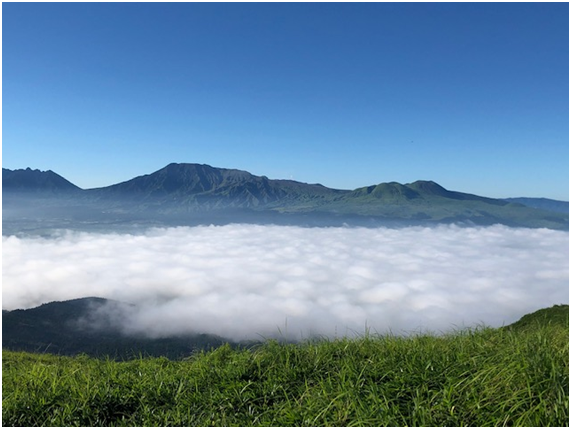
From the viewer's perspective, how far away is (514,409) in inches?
183

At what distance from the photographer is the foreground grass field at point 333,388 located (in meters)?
4.86

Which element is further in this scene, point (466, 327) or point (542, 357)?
point (466, 327)

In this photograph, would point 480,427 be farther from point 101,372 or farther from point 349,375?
point 101,372

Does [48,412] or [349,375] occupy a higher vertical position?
[349,375]

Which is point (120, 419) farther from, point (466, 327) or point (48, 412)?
point (466, 327)

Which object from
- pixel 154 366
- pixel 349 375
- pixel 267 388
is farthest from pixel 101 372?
pixel 349 375

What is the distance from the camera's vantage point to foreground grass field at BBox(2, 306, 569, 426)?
4863mm

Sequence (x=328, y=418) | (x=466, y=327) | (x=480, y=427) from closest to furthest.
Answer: (x=480, y=427), (x=328, y=418), (x=466, y=327)

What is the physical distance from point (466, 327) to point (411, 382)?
324cm

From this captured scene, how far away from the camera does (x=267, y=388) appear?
6086 millimetres

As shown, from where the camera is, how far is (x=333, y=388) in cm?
576

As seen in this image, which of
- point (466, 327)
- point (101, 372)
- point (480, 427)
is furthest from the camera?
point (466, 327)

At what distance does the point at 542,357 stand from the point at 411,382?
1541 millimetres

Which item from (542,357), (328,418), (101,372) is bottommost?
(101,372)
